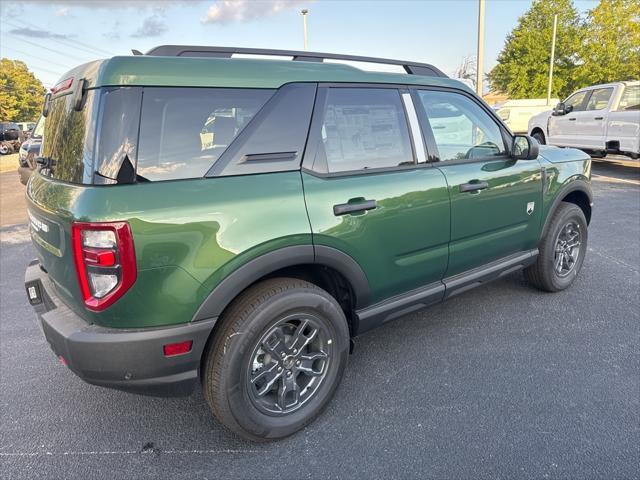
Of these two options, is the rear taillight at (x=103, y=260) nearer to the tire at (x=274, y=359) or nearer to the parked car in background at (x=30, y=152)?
the tire at (x=274, y=359)

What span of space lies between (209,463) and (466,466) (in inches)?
49.1

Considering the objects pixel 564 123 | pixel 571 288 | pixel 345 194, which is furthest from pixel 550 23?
pixel 345 194

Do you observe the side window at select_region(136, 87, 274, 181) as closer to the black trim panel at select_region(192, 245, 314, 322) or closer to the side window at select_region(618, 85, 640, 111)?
the black trim panel at select_region(192, 245, 314, 322)

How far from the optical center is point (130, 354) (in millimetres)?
1990

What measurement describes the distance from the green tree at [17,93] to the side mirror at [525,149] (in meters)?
64.9

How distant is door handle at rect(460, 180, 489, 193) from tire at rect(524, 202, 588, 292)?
1085 millimetres

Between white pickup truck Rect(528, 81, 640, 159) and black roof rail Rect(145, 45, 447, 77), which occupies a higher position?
black roof rail Rect(145, 45, 447, 77)

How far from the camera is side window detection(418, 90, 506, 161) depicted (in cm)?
308

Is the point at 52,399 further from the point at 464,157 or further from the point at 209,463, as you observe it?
the point at 464,157

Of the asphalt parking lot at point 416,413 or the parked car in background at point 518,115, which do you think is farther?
the parked car in background at point 518,115

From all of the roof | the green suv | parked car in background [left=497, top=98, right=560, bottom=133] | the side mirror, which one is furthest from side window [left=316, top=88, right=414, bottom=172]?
parked car in background [left=497, top=98, right=560, bottom=133]

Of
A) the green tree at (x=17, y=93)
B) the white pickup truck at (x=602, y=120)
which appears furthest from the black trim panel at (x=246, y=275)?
the green tree at (x=17, y=93)

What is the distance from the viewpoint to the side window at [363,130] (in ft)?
8.38

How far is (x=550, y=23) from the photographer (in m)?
32.7
